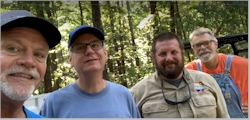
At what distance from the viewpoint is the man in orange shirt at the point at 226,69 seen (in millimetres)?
1292

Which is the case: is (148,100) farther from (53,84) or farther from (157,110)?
(53,84)

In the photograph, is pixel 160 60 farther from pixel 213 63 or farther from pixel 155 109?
pixel 213 63

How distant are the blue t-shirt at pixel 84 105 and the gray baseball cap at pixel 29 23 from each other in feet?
0.75

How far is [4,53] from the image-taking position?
677 millimetres

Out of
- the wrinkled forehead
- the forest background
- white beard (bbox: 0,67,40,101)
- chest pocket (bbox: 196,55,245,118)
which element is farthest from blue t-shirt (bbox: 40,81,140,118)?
the forest background

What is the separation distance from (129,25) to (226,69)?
172 inches

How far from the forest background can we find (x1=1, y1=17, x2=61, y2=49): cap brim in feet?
11.5

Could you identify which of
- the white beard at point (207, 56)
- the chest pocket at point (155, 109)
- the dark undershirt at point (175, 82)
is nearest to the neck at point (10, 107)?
the chest pocket at point (155, 109)

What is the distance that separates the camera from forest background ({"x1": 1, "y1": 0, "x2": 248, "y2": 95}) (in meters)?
4.45

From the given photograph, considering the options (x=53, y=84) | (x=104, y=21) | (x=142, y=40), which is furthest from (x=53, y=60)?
(x=142, y=40)

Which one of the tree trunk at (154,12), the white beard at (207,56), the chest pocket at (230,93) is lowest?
the chest pocket at (230,93)

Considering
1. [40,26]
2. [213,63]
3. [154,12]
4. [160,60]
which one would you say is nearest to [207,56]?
[213,63]

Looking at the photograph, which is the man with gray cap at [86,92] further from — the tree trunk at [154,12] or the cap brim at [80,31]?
the tree trunk at [154,12]

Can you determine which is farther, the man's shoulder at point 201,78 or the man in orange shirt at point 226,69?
the man in orange shirt at point 226,69
